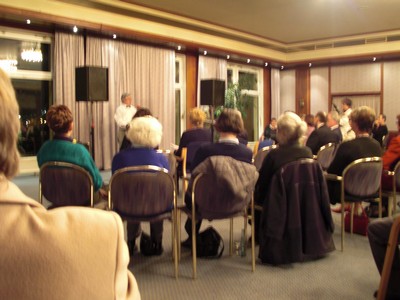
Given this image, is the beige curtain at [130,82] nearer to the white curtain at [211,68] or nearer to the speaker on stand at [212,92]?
the white curtain at [211,68]

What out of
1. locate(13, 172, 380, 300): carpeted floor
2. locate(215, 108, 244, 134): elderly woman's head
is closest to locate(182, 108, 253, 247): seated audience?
locate(215, 108, 244, 134): elderly woman's head

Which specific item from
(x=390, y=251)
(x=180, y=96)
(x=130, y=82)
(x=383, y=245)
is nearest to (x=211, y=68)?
(x=180, y=96)

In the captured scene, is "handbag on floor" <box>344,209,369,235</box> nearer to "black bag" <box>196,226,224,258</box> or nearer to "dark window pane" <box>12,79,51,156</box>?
"black bag" <box>196,226,224,258</box>

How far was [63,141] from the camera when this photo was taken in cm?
338

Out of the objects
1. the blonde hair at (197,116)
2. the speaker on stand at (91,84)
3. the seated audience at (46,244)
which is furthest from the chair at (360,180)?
the speaker on stand at (91,84)

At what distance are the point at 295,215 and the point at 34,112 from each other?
644cm

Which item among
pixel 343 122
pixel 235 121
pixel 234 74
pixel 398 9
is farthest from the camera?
pixel 234 74

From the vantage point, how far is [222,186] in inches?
120

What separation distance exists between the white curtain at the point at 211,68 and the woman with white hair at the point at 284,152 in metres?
7.35

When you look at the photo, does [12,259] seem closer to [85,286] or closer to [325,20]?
[85,286]

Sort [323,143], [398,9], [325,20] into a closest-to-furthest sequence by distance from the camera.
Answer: [323,143], [398,9], [325,20]

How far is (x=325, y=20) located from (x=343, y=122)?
116 inches

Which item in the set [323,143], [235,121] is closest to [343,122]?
[323,143]

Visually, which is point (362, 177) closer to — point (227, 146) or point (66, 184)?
point (227, 146)
